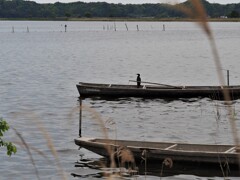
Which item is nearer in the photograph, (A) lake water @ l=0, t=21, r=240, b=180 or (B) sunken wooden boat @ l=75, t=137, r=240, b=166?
(B) sunken wooden boat @ l=75, t=137, r=240, b=166

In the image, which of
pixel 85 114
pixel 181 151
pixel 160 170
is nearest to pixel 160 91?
pixel 85 114

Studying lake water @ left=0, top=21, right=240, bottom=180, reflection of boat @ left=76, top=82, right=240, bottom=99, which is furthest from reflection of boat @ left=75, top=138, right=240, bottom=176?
reflection of boat @ left=76, top=82, right=240, bottom=99

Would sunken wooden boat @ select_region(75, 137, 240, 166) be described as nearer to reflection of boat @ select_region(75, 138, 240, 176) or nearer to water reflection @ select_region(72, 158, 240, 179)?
reflection of boat @ select_region(75, 138, 240, 176)

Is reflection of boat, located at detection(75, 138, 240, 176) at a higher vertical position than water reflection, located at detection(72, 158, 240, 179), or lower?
higher

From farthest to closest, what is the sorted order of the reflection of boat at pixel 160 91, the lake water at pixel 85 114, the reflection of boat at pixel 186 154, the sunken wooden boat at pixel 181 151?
the reflection of boat at pixel 160 91
the lake water at pixel 85 114
the reflection of boat at pixel 186 154
the sunken wooden boat at pixel 181 151

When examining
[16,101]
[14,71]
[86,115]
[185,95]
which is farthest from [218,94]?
[14,71]

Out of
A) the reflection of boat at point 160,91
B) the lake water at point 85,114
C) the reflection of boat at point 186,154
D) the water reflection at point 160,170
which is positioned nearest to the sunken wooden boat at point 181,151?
the reflection of boat at point 186,154

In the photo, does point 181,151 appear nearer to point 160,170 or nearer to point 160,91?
point 160,170

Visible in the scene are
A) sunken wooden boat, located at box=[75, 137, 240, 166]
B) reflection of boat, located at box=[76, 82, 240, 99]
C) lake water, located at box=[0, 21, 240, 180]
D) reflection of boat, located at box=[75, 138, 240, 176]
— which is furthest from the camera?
reflection of boat, located at box=[76, 82, 240, 99]

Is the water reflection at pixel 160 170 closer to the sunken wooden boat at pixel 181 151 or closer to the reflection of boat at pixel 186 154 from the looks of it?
the reflection of boat at pixel 186 154

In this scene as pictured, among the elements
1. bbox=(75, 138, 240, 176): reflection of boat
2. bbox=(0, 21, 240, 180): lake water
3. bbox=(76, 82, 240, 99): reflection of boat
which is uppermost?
bbox=(75, 138, 240, 176): reflection of boat

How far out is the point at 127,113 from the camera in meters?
32.7

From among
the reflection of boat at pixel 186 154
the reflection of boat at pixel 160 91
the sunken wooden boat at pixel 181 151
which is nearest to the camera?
the sunken wooden boat at pixel 181 151

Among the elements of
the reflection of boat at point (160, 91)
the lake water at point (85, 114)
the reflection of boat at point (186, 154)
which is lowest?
the lake water at point (85, 114)
